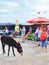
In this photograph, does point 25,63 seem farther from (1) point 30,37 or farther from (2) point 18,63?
(1) point 30,37

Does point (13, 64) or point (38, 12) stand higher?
point (38, 12)

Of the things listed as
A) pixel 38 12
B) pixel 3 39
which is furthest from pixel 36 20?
pixel 3 39

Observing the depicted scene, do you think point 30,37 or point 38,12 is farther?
point 38,12

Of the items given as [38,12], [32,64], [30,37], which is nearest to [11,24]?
[38,12]

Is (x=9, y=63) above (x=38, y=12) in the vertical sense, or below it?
below

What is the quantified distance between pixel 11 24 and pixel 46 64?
3908cm

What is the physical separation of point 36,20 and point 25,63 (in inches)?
558

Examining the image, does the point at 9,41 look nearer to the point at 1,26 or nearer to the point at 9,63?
the point at 9,63

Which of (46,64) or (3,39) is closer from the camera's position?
(46,64)

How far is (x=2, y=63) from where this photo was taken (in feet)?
34.1

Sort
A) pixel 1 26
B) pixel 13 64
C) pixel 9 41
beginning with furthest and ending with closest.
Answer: pixel 1 26 → pixel 9 41 → pixel 13 64

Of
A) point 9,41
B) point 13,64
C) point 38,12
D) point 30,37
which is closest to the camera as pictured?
point 13,64

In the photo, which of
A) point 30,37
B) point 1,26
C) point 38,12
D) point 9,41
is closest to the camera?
point 9,41

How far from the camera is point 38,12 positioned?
101 feet
